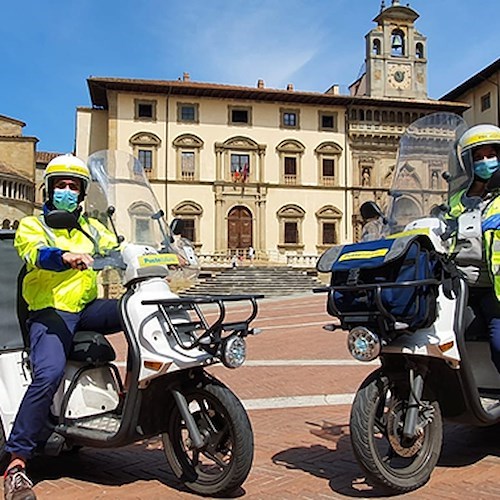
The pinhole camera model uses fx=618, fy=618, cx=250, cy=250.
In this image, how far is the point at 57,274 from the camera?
3781mm

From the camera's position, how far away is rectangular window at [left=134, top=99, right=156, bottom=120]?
38406 mm

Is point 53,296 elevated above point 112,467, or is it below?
above

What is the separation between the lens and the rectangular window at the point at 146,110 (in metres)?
38.4

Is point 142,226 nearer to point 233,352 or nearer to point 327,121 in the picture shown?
point 233,352

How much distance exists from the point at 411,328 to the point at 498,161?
144 centimetres

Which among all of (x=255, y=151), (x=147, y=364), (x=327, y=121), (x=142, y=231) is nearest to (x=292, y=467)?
(x=147, y=364)

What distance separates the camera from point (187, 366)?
3.35 meters

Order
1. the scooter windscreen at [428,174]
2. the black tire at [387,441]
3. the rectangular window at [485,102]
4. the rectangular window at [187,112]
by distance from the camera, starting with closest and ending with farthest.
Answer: the black tire at [387,441], the scooter windscreen at [428,174], the rectangular window at [187,112], the rectangular window at [485,102]

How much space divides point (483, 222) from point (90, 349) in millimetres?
2535

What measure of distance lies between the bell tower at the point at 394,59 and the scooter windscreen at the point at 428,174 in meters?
41.2

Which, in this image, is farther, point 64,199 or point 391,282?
point 64,199

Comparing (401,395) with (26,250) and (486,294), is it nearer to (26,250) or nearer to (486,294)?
(486,294)

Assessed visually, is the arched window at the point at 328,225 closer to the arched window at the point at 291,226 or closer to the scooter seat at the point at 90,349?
the arched window at the point at 291,226

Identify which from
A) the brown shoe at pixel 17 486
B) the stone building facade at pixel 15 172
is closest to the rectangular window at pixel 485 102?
the stone building facade at pixel 15 172
